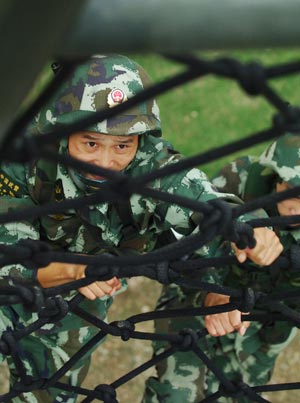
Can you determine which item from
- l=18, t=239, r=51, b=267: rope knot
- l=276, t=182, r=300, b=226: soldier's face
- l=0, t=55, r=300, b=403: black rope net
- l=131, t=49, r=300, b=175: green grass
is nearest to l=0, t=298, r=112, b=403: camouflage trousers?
l=0, t=55, r=300, b=403: black rope net

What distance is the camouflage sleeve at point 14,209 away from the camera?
147cm

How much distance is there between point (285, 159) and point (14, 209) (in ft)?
1.44

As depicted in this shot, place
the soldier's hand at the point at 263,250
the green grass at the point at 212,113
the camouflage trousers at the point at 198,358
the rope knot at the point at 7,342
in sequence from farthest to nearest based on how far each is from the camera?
the green grass at the point at 212,113 < the camouflage trousers at the point at 198,358 < the rope knot at the point at 7,342 < the soldier's hand at the point at 263,250

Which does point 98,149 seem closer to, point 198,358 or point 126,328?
point 126,328

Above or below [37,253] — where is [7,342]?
below

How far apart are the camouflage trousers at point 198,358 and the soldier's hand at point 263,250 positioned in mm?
427

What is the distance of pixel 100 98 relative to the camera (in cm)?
147

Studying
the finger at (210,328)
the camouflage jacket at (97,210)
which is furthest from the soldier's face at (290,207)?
the finger at (210,328)

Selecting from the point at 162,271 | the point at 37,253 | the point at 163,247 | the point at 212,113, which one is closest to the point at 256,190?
the point at 162,271

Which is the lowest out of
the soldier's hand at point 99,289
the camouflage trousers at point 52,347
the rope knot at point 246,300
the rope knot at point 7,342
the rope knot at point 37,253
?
the camouflage trousers at point 52,347

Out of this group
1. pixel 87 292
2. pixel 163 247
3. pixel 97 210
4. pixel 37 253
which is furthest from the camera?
pixel 97 210

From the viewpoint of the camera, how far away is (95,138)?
4.69 feet

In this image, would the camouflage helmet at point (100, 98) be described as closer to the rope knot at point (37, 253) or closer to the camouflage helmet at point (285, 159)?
the camouflage helmet at point (285, 159)

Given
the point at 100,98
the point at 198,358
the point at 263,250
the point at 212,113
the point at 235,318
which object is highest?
the point at 100,98
